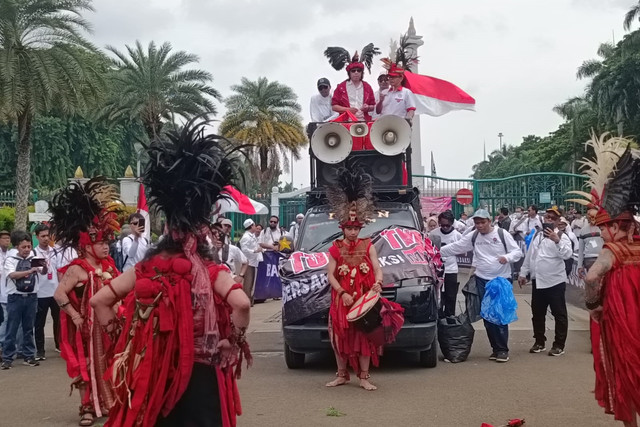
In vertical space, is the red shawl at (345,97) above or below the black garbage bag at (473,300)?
above

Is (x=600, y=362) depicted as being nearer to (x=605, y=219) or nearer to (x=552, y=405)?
(x=605, y=219)

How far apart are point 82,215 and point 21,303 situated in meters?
4.07

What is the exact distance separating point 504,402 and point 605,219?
93.1 inches

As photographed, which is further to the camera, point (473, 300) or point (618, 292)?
point (473, 300)

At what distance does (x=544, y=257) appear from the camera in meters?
10.4

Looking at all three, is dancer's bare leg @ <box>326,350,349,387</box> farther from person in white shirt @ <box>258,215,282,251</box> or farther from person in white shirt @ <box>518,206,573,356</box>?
person in white shirt @ <box>258,215,282,251</box>

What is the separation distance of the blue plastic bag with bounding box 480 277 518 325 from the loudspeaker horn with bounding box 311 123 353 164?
2.89m

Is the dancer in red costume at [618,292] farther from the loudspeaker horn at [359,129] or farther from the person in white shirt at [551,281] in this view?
the loudspeaker horn at [359,129]

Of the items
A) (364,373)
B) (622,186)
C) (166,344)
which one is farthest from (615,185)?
(166,344)

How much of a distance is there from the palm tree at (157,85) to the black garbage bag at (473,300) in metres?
22.6

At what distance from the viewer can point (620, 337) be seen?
227 inches

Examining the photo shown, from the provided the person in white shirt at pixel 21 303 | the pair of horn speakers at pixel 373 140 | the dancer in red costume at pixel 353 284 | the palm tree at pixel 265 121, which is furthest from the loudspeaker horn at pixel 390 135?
the palm tree at pixel 265 121

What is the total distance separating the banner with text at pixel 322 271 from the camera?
9047 mm

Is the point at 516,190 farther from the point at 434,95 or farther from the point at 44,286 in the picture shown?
the point at 44,286
